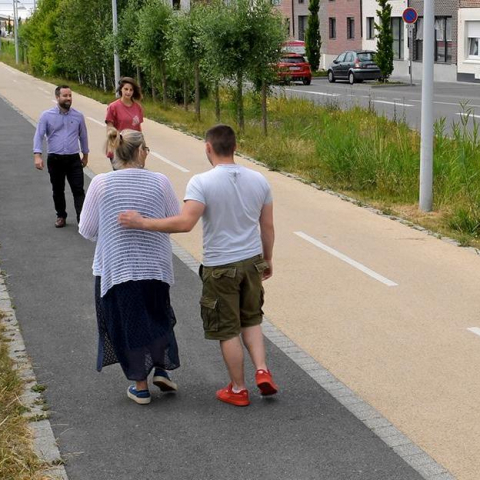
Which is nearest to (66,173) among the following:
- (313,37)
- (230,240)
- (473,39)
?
(230,240)

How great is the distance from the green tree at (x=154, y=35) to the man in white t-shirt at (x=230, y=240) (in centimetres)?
2576

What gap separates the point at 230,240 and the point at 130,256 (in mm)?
597

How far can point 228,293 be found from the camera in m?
6.30

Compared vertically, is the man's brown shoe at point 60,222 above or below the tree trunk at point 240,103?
below

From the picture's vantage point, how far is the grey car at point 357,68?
1953 inches

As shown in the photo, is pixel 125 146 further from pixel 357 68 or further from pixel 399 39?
pixel 399 39

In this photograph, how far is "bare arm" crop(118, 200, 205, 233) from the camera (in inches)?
240

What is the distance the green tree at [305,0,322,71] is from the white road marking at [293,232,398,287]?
50753 millimetres

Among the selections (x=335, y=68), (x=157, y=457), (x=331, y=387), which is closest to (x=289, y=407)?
(x=331, y=387)

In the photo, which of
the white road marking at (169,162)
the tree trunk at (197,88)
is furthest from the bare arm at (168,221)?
the tree trunk at (197,88)

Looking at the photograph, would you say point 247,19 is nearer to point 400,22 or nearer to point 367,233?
point 367,233

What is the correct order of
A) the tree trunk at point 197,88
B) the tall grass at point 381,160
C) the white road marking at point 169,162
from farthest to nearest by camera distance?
the tree trunk at point 197,88 → the white road marking at point 169,162 → the tall grass at point 381,160

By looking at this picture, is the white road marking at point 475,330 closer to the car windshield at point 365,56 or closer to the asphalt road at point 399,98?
the asphalt road at point 399,98

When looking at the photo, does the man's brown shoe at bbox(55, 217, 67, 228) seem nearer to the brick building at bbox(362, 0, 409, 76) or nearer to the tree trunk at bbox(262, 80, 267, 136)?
the tree trunk at bbox(262, 80, 267, 136)
